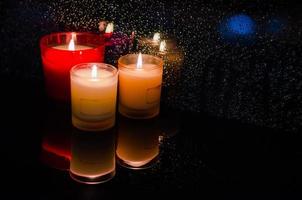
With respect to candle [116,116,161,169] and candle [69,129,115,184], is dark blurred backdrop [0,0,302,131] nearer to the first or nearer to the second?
candle [116,116,161,169]

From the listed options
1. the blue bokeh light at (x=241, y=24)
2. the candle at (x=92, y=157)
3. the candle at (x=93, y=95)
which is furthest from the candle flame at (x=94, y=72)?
the blue bokeh light at (x=241, y=24)

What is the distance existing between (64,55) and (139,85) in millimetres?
164

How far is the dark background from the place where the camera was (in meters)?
0.64

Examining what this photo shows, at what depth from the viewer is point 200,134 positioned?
81 cm

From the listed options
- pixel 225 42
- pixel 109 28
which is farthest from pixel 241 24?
pixel 109 28

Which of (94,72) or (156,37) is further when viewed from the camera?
(156,37)

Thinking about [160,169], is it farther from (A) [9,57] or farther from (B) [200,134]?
(A) [9,57]

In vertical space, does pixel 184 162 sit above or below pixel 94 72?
below

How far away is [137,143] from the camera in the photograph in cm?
74

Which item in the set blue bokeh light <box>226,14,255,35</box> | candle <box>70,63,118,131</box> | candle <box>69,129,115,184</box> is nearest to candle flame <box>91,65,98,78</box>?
candle <box>70,63,118,131</box>

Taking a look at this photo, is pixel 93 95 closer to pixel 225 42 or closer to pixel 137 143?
pixel 137 143

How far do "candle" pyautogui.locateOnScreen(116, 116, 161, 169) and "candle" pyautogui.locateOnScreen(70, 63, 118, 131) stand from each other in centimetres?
4

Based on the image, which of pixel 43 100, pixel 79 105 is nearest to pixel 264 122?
pixel 79 105

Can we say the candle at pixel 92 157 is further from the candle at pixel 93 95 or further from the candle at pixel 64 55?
the candle at pixel 64 55
